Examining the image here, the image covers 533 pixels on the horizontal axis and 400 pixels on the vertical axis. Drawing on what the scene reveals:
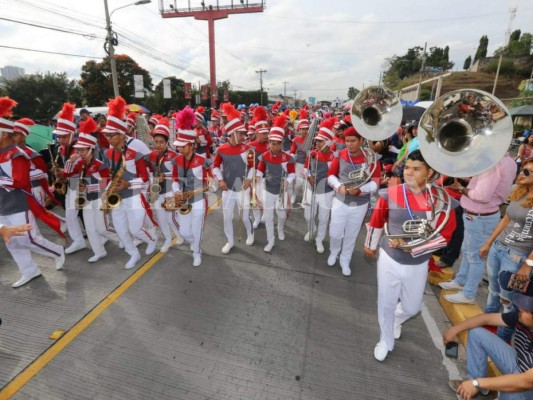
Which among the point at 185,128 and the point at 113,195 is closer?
the point at 113,195

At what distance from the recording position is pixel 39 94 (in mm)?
31312

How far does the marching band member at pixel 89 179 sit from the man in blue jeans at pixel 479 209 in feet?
17.0

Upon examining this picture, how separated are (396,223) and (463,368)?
1696 mm

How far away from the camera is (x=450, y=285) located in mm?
4344

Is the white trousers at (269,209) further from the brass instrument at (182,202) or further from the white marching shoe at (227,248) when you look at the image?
the brass instrument at (182,202)

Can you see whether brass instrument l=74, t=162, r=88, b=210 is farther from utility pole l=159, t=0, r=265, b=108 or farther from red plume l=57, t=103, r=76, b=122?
utility pole l=159, t=0, r=265, b=108

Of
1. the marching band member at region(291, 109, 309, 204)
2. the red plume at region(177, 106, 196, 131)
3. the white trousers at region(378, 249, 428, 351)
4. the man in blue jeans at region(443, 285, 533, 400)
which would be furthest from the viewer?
the marching band member at region(291, 109, 309, 204)

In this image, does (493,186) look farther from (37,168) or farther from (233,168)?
(37,168)

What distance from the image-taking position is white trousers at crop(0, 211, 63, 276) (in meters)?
4.11

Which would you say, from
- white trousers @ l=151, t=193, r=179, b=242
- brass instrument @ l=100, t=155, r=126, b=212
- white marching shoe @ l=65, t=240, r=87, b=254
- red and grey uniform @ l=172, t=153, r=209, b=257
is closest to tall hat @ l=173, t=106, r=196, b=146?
red and grey uniform @ l=172, t=153, r=209, b=257

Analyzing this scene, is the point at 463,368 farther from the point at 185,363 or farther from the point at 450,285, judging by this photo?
the point at 185,363

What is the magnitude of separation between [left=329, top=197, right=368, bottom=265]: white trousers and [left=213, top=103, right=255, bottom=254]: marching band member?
1544 mm

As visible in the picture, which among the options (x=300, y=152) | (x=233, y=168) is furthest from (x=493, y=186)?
(x=300, y=152)

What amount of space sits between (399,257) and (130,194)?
3950 millimetres
